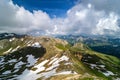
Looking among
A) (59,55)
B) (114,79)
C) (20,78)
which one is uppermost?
(59,55)

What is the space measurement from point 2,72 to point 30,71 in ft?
117

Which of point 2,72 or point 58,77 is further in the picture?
point 2,72

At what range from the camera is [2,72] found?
196875 millimetres

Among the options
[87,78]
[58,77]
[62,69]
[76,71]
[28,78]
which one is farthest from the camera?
[28,78]

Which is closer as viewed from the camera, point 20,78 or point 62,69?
point 62,69

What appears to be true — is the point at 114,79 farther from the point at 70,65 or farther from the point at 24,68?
the point at 24,68

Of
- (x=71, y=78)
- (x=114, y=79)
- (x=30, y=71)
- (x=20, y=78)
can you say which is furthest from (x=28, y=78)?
(x=114, y=79)

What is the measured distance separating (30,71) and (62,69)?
44.0m

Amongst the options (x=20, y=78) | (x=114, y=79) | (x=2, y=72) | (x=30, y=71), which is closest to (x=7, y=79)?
(x=20, y=78)

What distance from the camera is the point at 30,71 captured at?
176375 millimetres

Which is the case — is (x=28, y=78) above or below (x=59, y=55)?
below

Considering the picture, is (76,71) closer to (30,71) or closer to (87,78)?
(87,78)

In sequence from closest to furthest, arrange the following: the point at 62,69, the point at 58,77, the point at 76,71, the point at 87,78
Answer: the point at 87,78
the point at 58,77
the point at 76,71
the point at 62,69

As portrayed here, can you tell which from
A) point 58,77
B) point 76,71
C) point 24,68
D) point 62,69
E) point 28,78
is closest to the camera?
point 58,77
